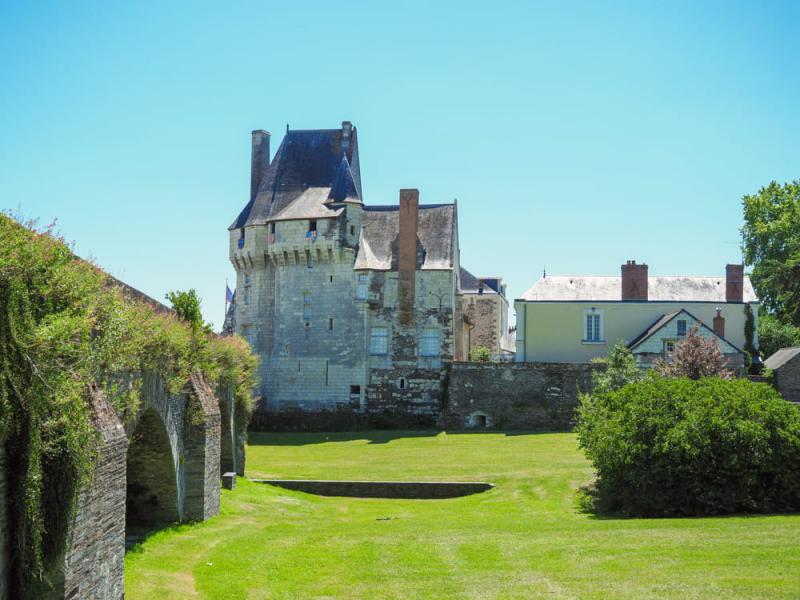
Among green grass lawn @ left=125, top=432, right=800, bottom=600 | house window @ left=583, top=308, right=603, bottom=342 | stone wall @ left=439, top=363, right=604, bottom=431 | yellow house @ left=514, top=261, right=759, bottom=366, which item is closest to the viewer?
green grass lawn @ left=125, top=432, right=800, bottom=600

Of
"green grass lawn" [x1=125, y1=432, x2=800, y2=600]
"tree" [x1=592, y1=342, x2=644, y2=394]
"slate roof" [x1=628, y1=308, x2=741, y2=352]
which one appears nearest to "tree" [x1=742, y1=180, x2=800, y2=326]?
"slate roof" [x1=628, y1=308, x2=741, y2=352]

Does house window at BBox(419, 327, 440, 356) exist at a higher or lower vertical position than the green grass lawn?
higher

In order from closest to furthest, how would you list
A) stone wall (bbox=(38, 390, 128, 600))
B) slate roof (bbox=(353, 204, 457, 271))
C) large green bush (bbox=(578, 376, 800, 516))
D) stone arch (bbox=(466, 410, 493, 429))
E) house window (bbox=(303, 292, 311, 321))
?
stone wall (bbox=(38, 390, 128, 600))
large green bush (bbox=(578, 376, 800, 516))
stone arch (bbox=(466, 410, 493, 429))
slate roof (bbox=(353, 204, 457, 271))
house window (bbox=(303, 292, 311, 321))

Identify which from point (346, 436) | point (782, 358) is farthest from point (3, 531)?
point (782, 358)

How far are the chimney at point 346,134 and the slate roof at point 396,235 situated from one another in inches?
144

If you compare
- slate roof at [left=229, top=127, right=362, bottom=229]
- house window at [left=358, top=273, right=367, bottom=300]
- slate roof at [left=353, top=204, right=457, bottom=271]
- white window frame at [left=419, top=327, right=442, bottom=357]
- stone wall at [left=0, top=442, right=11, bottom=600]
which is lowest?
stone wall at [left=0, top=442, right=11, bottom=600]

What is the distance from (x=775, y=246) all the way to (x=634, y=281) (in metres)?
15.5

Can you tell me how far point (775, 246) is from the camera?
197 feet

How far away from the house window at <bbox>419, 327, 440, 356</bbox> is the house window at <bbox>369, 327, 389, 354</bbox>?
1837mm

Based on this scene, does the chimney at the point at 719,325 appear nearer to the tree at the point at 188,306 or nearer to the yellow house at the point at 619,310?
the yellow house at the point at 619,310

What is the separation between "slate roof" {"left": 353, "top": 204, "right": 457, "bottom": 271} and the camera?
158ft

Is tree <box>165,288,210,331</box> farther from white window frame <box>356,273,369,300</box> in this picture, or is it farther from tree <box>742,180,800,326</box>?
tree <box>742,180,800,326</box>

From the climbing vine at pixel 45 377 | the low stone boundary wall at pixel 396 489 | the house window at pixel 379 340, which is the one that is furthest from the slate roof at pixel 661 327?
the climbing vine at pixel 45 377

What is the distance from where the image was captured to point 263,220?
49.8 m
